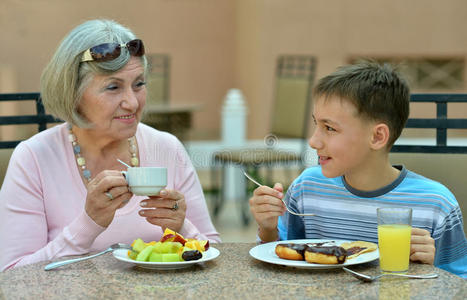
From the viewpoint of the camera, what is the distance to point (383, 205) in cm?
138

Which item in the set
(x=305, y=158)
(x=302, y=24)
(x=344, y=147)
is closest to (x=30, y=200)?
(x=344, y=147)

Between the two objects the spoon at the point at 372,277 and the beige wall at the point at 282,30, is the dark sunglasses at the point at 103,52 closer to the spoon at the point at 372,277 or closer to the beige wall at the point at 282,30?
the spoon at the point at 372,277

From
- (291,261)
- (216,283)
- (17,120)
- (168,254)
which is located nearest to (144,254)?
(168,254)

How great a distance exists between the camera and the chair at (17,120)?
5.62ft

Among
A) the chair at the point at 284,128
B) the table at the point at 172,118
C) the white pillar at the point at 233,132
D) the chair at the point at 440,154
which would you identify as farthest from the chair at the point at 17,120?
the white pillar at the point at 233,132

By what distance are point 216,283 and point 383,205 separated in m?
0.48

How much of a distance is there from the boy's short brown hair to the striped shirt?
0.12 meters

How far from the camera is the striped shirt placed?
1.36 m

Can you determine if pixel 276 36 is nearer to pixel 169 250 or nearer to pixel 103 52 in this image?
pixel 103 52

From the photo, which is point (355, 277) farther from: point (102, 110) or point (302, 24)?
point (302, 24)

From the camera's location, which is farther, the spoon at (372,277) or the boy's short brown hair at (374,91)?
the boy's short brown hair at (374,91)

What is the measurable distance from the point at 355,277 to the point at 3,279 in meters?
0.60

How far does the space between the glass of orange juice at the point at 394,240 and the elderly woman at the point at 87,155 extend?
0.46 metres

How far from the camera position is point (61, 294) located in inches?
40.1
